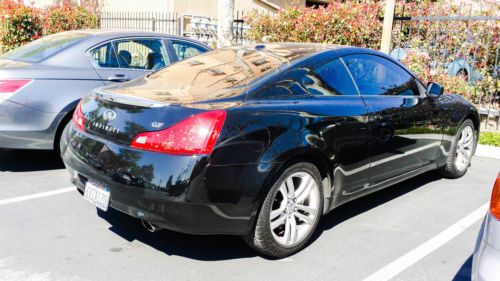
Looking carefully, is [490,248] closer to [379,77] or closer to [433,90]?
[379,77]

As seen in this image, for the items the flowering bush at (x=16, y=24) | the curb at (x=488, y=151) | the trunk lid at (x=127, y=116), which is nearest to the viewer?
the trunk lid at (x=127, y=116)

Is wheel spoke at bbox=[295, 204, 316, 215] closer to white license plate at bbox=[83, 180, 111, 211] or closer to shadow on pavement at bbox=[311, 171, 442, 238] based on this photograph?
shadow on pavement at bbox=[311, 171, 442, 238]

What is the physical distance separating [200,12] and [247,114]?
541 inches

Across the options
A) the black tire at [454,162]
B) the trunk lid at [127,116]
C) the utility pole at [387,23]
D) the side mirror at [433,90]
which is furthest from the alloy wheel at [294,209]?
the utility pole at [387,23]

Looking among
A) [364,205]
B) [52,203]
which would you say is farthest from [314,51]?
[52,203]

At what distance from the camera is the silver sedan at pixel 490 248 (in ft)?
7.82

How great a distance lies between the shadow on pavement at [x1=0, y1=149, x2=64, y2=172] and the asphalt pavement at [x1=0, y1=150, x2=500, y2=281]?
21.3 inches

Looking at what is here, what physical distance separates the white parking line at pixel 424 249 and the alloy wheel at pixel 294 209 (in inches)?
23.0

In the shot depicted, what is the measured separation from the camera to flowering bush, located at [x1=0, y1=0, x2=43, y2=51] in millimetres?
11875

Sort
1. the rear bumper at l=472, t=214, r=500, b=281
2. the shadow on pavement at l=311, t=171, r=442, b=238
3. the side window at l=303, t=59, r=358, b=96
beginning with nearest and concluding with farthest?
the rear bumper at l=472, t=214, r=500, b=281 → the side window at l=303, t=59, r=358, b=96 → the shadow on pavement at l=311, t=171, r=442, b=238

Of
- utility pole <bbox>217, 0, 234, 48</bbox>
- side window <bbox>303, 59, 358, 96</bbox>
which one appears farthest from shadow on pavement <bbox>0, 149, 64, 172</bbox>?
utility pole <bbox>217, 0, 234, 48</bbox>

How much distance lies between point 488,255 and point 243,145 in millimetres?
1497

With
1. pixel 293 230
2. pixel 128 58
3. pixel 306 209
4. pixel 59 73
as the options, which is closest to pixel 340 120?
pixel 306 209

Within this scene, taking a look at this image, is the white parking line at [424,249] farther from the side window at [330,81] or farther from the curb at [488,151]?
the curb at [488,151]
